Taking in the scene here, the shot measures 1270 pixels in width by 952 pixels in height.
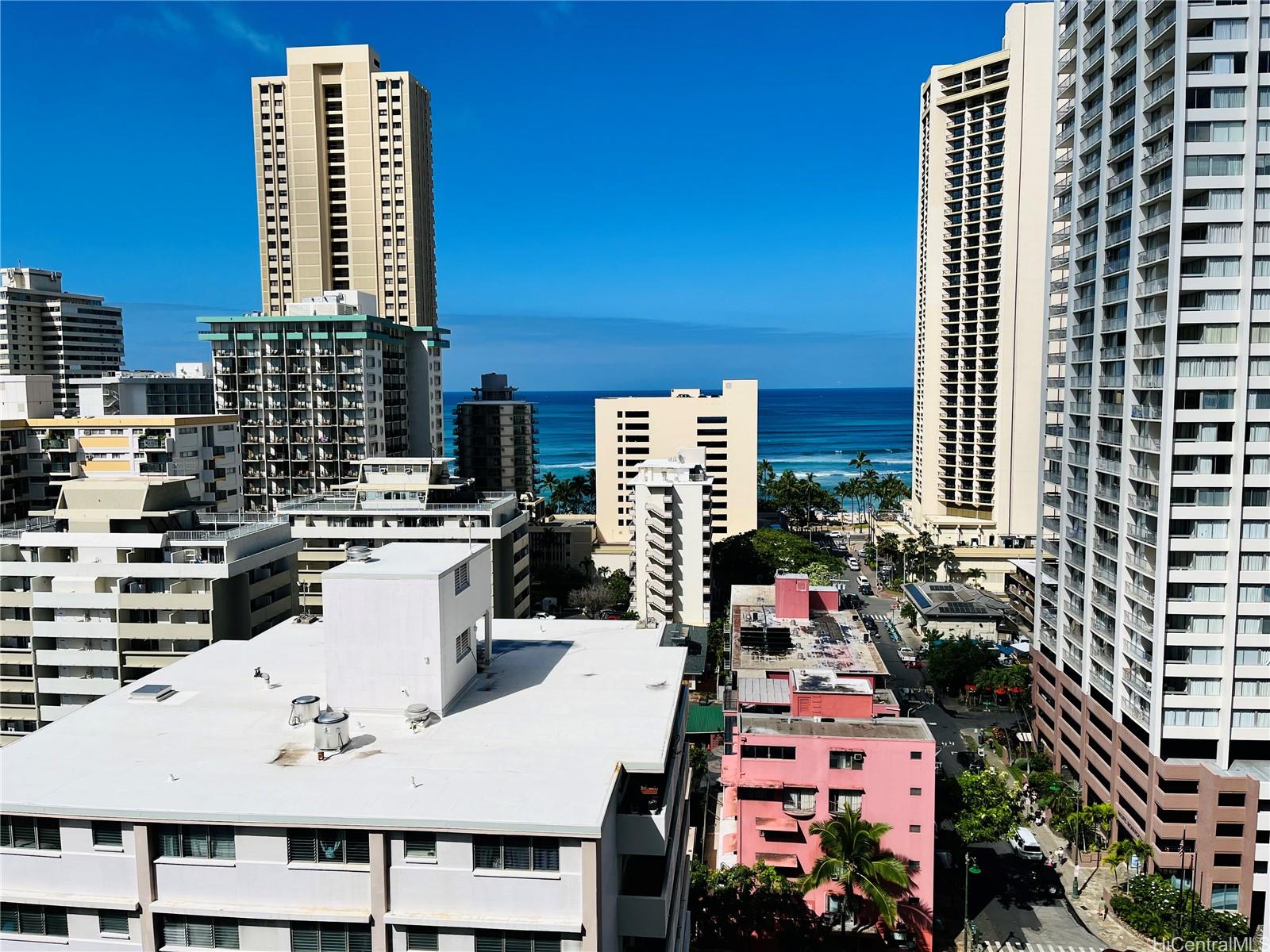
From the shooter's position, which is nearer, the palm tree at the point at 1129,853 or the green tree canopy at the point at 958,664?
the palm tree at the point at 1129,853

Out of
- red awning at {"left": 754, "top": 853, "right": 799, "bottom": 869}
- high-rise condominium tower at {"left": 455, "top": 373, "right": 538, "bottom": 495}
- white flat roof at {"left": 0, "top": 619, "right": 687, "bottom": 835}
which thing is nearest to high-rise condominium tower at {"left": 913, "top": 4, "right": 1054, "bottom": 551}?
high-rise condominium tower at {"left": 455, "top": 373, "right": 538, "bottom": 495}

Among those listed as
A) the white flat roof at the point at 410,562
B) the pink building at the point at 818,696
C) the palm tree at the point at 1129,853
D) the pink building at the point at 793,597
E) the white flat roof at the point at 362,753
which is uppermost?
the white flat roof at the point at 410,562

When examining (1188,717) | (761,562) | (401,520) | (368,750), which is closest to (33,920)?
(368,750)

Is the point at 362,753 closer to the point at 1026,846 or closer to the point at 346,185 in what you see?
the point at 1026,846

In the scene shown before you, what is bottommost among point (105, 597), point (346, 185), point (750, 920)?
point (750, 920)

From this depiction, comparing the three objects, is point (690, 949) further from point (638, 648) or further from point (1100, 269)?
point (1100, 269)

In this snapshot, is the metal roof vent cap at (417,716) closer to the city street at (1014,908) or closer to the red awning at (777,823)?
the red awning at (777,823)

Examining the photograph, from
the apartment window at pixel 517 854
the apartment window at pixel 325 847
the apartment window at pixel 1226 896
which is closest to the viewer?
the apartment window at pixel 517 854

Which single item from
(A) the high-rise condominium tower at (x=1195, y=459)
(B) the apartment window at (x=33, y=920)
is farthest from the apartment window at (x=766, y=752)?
(B) the apartment window at (x=33, y=920)

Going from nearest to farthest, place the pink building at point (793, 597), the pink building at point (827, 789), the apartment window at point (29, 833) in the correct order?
the apartment window at point (29, 833), the pink building at point (827, 789), the pink building at point (793, 597)
